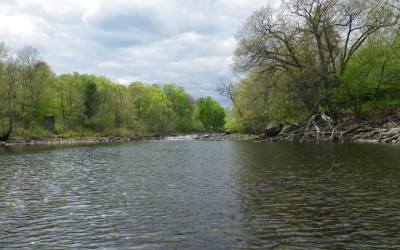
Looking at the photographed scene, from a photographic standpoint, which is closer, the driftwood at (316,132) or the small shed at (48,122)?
the driftwood at (316,132)

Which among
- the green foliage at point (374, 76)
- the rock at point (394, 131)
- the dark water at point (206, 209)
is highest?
the green foliage at point (374, 76)

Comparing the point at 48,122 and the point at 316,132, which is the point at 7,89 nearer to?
the point at 48,122

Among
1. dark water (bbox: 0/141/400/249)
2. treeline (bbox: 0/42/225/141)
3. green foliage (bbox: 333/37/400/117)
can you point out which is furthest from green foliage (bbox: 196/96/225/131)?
dark water (bbox: 0/141/400/249)

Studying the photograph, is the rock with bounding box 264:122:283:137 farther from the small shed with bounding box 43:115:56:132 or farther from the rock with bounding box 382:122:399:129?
the small shed with bounding box 43:115:56:132

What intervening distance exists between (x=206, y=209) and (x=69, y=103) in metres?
72.6

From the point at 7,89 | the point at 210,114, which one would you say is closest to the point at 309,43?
the point at 7,89

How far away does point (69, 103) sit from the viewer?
74312mm

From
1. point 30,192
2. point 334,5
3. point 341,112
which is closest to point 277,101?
point 341,112

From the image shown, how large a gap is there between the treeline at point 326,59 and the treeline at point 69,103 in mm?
38297

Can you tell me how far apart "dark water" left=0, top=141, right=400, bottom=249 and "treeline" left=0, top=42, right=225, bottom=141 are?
141 feet

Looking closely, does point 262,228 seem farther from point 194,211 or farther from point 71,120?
point 71,120

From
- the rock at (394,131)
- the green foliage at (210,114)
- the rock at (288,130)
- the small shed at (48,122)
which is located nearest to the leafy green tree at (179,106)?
the green foliage at (210,114)

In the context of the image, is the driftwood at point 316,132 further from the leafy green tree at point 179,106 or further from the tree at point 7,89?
the leafy green tree at point 179,106

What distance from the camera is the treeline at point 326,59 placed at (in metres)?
39.3
